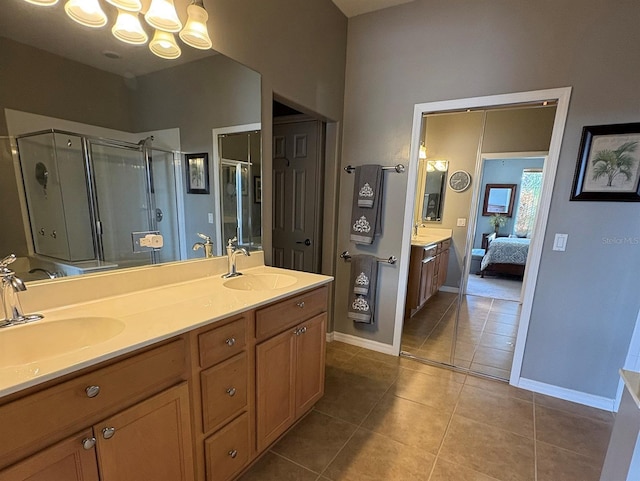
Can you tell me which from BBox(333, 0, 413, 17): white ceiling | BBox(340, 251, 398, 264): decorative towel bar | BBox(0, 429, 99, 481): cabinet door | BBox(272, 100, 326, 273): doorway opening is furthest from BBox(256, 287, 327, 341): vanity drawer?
BBox(333, 0, 413, 17): white ceiling

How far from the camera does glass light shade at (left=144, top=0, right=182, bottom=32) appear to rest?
125 cm

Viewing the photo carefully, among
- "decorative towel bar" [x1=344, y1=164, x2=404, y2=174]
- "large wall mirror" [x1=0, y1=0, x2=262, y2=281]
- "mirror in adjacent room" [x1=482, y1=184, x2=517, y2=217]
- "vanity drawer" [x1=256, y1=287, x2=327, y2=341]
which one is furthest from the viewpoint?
"mirror in adjacent room" [x1=482, y1=184, x2=517, y2=217]

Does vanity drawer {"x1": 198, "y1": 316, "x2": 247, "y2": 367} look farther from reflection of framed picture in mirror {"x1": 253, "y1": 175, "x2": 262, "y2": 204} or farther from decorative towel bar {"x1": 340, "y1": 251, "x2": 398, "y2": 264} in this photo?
decorative towel bar {"x1": 340, "y1": 251, "x2": 398, "y2": 264}

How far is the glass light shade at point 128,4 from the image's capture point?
114 cm

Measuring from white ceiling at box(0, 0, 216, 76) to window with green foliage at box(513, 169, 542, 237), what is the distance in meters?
2.60

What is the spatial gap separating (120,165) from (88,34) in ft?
1.68

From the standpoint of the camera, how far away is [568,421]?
1959 mm

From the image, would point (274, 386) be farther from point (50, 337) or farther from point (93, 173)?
point (93, 173)

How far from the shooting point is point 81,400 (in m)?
0.83

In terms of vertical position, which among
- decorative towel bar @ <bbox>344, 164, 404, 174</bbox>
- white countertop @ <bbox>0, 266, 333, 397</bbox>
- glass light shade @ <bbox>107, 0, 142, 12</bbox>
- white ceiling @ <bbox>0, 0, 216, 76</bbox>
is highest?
glass light shade @ <bbox>107, 0, 142, 12</bbox>

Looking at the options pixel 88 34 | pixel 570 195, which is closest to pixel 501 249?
pixel 570 195

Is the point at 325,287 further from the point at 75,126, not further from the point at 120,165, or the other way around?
the point at 75,126

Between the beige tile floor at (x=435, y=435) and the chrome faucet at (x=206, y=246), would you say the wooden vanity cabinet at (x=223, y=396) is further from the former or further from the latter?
the chrome faucet at (x=206, y=246)

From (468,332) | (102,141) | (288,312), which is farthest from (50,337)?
(468,332)
